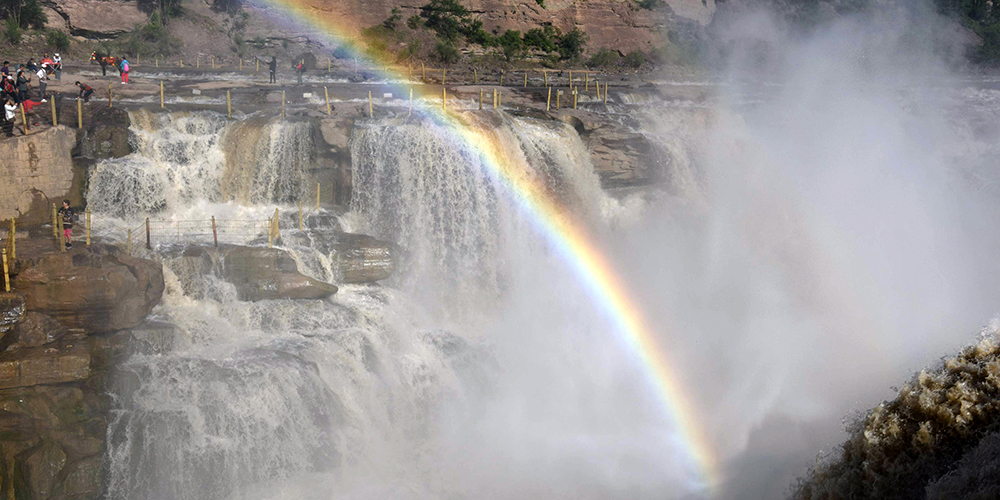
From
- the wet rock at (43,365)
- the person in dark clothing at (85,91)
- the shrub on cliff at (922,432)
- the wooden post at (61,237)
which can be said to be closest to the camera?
the shrub on cliff at (922,432)

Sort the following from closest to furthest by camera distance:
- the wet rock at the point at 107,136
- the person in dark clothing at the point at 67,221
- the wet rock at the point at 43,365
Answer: the wet rock at the point at 43,365, the person in dark clothing at the point at 67,221, the wet rock at the point at 107,136

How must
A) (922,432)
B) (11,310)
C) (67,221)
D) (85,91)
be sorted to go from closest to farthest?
1. (922,432)
2. (11,310)
3. (67,221)
4. (85,91)

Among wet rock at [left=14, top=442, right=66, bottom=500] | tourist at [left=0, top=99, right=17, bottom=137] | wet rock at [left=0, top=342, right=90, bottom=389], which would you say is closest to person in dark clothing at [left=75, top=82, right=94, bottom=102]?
tourist at [left=0, top=99, right=17, bottom=137]

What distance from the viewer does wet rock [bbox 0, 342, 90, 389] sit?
10.2 metres

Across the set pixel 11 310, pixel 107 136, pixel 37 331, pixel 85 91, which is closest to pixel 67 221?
pixel 11 310

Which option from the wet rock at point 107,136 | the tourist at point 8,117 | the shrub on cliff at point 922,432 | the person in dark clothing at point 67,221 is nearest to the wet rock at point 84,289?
the person in dark clothing at point 67,221

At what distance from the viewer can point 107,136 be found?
1583 centimetres

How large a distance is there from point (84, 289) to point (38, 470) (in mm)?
2438

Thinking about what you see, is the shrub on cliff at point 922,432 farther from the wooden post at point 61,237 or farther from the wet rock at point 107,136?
the wet rock at point 107,136

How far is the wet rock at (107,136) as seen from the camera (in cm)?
1566

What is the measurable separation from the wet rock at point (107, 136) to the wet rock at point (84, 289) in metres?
4.39

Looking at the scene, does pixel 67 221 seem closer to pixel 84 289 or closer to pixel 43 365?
pixel 84 289

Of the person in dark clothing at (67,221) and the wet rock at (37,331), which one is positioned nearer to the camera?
the wet rock at (37,331)

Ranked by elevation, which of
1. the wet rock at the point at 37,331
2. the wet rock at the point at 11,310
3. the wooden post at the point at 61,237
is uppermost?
the wooden post at the point at 61,237
